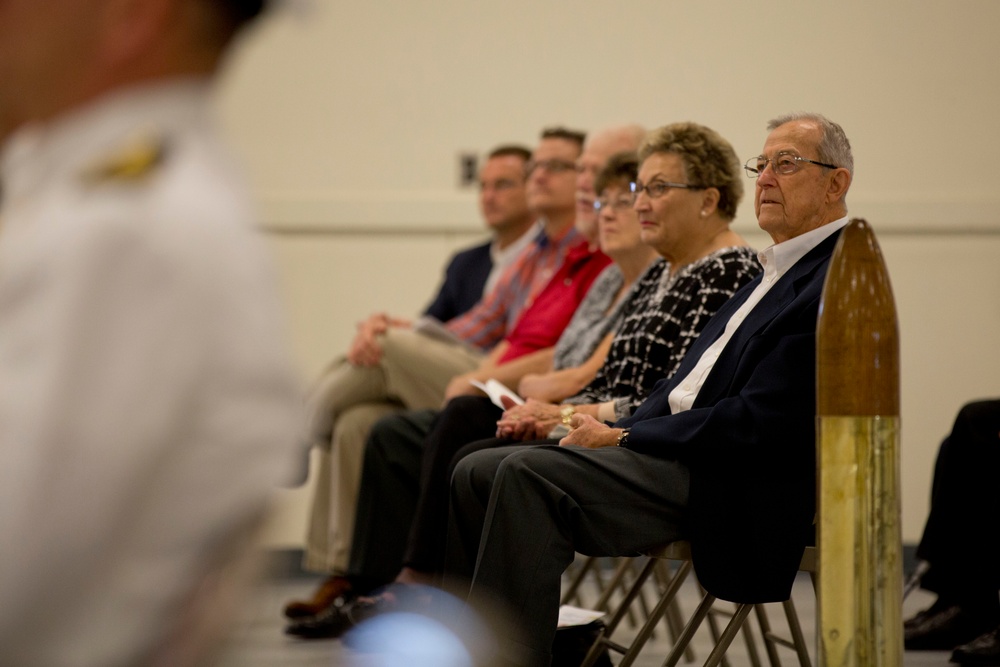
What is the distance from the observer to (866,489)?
6.75ft

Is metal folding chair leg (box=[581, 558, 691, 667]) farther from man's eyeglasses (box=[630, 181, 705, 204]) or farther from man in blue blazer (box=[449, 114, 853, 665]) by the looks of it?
man's eyeglasses (box=[630, 181, 705, 204])

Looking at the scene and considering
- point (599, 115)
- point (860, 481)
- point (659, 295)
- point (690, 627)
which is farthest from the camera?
point (599, 115)

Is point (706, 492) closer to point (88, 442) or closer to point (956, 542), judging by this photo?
point (956, 542)

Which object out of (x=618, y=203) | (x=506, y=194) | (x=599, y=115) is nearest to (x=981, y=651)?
(x=618, y=203)

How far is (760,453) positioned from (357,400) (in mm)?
2132

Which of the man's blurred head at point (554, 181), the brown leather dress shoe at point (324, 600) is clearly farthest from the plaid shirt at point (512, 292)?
the brown leather dress shoe at point (324, 600)

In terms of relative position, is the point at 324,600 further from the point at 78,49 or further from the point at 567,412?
the point at 78,49

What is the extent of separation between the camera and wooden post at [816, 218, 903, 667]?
2.04m

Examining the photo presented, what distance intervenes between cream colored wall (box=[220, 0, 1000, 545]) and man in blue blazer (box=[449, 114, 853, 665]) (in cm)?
292

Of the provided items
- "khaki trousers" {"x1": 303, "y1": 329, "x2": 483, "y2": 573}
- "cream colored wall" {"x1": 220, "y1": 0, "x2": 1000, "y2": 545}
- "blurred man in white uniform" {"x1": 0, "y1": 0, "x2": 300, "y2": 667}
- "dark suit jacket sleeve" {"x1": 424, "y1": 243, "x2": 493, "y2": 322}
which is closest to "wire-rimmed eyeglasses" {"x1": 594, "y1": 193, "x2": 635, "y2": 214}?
"khaki trousers" {"x1": 303, "y1": 329, "x2": 483, "y2": 573}

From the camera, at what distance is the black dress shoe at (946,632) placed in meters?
3.54

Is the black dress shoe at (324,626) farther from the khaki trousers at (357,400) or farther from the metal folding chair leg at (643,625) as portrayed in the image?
the metal folding chair leg at (643,625)

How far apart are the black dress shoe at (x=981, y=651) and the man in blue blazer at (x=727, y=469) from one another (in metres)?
1.11

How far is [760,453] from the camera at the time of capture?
246 centimetres
